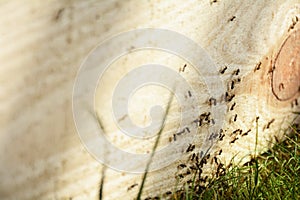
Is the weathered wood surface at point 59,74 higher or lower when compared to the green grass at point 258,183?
higher

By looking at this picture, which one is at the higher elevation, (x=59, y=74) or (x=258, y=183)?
(x=59, y=74)

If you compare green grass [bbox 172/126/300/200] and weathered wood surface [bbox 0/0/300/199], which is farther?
green grass [bbox 172/126/300/200]

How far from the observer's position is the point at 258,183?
6.94 ft

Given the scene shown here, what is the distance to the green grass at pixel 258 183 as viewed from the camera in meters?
2.08

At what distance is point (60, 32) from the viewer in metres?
1.70

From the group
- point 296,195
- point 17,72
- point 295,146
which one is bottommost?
point 296,195

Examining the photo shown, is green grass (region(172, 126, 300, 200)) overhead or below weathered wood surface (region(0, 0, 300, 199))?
below

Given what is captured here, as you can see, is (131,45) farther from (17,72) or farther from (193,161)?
(193,161)

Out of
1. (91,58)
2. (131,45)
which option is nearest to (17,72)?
Result: (91,58)

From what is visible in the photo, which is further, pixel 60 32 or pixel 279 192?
pixel 279 192

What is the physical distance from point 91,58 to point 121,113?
0.19 m

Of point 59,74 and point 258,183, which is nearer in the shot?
point 59,74

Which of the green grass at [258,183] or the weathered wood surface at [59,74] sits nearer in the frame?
the weathered wood surface at [59,74]

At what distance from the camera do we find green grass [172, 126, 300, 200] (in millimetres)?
2076
